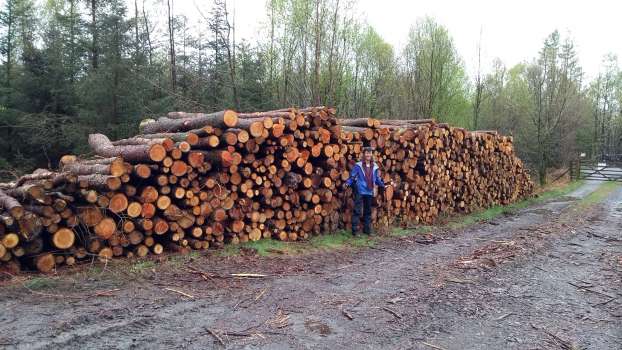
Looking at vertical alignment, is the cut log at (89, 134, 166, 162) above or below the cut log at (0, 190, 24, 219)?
above

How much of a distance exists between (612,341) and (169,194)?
5.68m

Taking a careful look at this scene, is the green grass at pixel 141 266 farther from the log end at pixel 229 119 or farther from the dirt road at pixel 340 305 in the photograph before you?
the log end at pixel 229 119

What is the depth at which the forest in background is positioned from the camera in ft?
55.3

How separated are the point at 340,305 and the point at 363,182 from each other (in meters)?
4.03

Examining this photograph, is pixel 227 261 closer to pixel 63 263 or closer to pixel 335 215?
pixel 63 263

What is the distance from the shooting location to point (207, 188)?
6.98 m

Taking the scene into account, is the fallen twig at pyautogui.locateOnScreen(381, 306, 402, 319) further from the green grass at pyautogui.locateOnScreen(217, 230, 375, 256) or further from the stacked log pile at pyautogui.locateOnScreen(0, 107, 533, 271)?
the stacked log pile at pyautogui.locateOnScreen(0, 107, 533, 271)

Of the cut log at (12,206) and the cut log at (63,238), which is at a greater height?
the cut log at (12,206)

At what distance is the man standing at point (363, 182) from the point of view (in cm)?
859

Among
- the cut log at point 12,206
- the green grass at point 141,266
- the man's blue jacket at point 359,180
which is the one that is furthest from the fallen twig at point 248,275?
the man's blue jacket at point 359,180

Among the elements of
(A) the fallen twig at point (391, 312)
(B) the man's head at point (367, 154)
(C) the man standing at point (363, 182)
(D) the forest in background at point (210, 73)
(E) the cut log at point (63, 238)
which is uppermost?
(D) the forest in background at point (210, 73)

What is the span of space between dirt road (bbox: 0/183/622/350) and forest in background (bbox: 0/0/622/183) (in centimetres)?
1000

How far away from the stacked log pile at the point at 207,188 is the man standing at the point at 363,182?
0.32 metres

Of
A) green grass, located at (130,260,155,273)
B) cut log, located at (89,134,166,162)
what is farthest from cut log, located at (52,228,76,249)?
cut log, located at (89,134,166,162)
